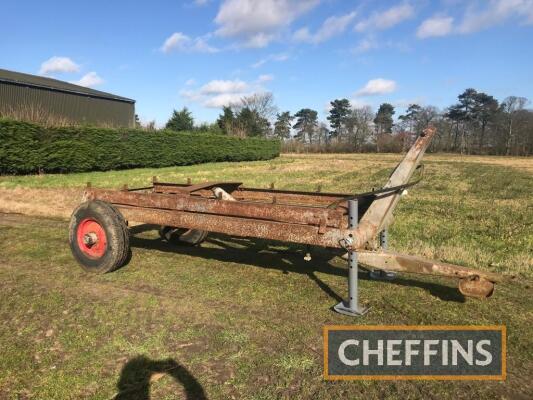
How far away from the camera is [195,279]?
4.89 m

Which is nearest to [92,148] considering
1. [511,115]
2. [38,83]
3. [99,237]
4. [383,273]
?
[38,83]

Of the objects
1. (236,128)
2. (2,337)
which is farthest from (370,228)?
(236,128)

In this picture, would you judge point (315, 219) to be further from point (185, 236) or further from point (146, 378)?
point (185, 236)

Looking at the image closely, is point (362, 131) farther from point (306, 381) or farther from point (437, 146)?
point (306, 381)

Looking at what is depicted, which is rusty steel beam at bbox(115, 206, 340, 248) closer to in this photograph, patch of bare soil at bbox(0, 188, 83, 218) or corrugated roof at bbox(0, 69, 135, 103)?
patch of bare soil at bbox(0, 188, 83, 218)

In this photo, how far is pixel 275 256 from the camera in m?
5.98

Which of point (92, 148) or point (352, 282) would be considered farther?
point (92, 148)

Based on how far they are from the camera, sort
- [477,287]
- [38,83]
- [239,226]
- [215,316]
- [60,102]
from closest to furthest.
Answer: [477,287]
[215,316]
[239,226]
[38,83]
[60,102]

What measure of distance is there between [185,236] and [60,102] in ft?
120

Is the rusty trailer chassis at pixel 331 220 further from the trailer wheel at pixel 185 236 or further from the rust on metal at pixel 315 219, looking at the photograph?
the trailer wheel at pixel 185 236

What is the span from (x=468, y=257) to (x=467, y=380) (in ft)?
10.8

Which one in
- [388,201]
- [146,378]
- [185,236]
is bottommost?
[146,378]

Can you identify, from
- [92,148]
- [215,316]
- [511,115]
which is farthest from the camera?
[511,115]

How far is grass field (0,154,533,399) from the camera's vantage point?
282cm
